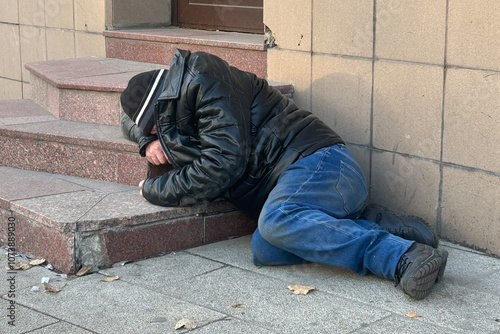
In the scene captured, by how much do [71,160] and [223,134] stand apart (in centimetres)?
131

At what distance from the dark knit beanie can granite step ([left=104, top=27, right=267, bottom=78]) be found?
51.5 inches

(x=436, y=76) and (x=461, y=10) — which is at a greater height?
(x=461, y=10)

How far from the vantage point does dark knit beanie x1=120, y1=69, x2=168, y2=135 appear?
355cm

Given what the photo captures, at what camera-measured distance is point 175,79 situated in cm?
347

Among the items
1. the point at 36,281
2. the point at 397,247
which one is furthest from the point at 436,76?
the point at 36,281

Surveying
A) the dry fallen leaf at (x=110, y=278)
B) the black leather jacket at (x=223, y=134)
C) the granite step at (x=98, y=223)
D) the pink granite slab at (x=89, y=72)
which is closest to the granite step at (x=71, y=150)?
the granite step at (x=98, y=223)

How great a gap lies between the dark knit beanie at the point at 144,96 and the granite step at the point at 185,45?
1.31m

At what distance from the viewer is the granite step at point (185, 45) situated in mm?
4816

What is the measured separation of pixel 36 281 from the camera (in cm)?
331

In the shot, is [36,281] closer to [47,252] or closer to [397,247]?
[47,252]

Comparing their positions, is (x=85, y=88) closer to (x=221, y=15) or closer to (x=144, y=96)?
(x=144, y=96)

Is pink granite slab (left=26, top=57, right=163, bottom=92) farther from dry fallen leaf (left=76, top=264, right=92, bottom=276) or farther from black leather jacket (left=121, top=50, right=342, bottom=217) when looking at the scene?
dry fallen leaf (left=76, top=264, right=92, bottom=276)

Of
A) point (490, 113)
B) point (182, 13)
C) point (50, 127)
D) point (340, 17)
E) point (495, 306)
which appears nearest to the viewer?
point (495, 306)

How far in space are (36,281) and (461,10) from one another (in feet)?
8.03
